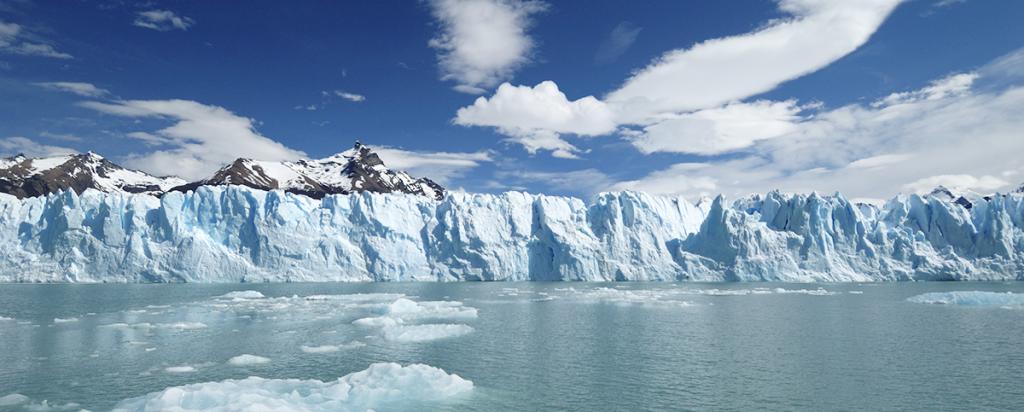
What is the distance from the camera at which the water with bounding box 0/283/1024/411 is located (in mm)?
14656

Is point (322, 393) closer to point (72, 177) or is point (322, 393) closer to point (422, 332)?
point (422, 332)

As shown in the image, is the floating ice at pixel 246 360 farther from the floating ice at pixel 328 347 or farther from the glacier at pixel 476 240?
the glacier at pixel 476 240

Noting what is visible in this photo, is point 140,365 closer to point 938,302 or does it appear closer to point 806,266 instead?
point 938,302

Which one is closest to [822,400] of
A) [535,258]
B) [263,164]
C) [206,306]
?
[206,306]

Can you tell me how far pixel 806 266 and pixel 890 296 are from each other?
2189 centimetres

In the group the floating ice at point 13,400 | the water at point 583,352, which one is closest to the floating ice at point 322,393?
the water at point 583,352

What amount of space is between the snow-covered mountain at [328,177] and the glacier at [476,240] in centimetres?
5426

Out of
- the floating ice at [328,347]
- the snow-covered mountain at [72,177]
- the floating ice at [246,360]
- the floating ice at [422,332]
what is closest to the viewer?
the floating ice at [246,360]

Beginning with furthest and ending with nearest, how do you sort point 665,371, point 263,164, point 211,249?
point 263,164 < point 211,249 < point 665,371

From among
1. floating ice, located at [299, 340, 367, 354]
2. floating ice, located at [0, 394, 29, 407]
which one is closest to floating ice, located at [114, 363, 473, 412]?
floating ice, located at [0, 394, 29, 407]

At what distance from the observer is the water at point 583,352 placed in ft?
48.1

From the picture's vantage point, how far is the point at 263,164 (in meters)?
138

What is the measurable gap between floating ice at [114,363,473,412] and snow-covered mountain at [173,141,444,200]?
107296mm

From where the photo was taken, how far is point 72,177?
13088cm
